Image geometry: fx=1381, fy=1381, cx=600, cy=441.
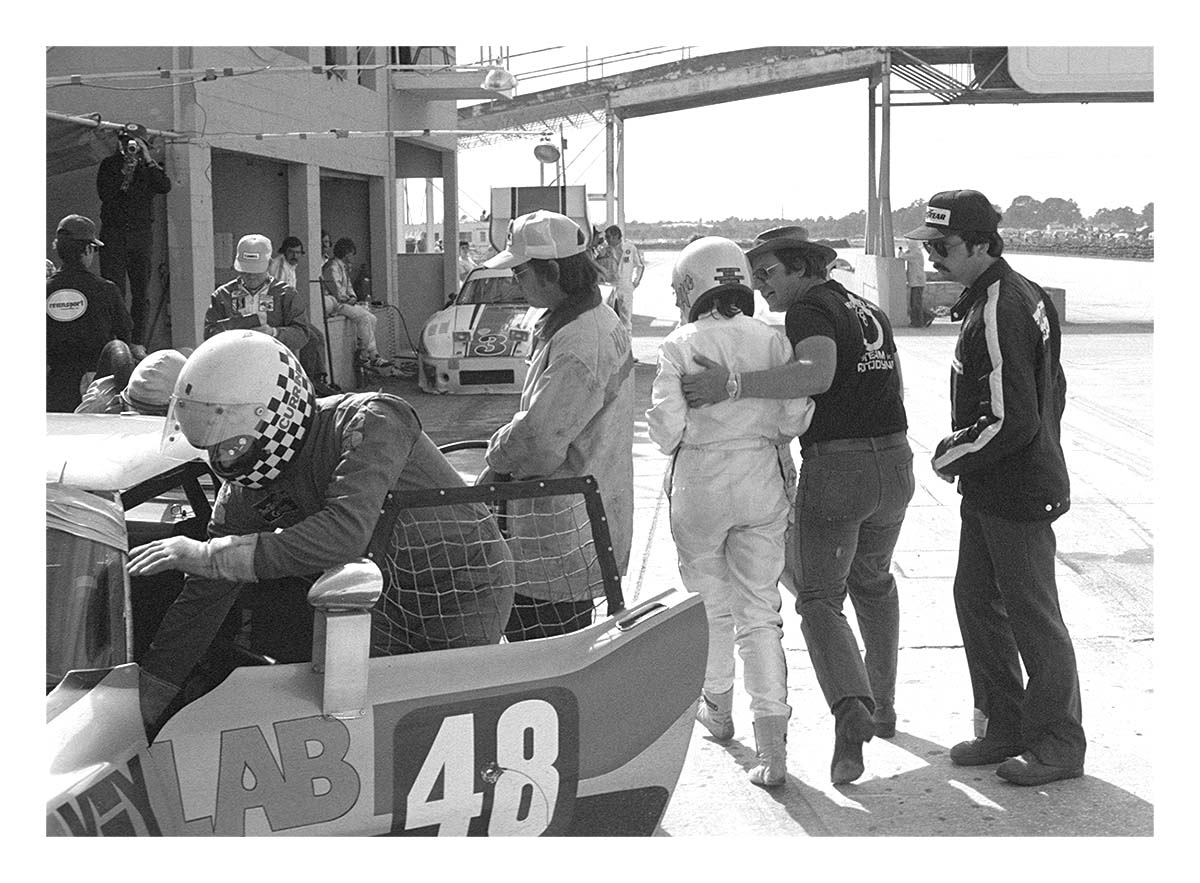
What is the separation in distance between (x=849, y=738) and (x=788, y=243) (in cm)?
165

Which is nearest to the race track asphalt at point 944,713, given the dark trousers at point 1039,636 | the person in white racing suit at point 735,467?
the dark trousers at point 1039,636

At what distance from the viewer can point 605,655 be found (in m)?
3.20

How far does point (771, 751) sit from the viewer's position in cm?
445

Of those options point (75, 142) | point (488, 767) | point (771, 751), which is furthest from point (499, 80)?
point (488, 767)

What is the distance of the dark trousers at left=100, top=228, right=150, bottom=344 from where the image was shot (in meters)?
11.8

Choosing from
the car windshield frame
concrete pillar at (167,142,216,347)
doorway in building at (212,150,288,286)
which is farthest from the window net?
doorway in building at (212,150,288,286)

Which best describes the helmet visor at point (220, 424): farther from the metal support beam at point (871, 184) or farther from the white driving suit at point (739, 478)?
the metal support beam at point (871, 184)

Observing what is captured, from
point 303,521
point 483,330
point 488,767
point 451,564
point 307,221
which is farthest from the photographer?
point 307,221

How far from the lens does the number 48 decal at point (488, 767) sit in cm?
292

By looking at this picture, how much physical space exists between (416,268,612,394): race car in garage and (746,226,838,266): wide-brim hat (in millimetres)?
10023

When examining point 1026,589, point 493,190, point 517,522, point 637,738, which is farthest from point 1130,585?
point 493,190

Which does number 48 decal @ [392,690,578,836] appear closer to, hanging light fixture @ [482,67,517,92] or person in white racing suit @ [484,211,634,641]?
person in white racing suit @ [484,211,634,641]

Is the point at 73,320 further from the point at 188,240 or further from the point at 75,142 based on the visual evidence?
the point at 188,240

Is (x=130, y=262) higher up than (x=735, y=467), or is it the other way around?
(x=130, y=262)
